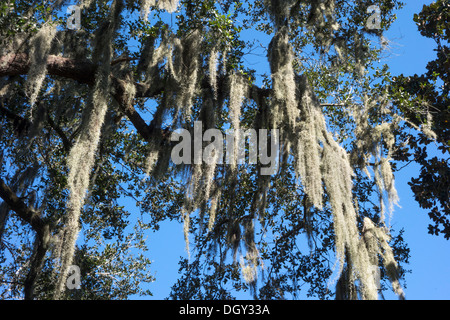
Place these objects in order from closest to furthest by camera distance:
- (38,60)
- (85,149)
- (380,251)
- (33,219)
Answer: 1. (85,149)
2. (38,60)
3. (380,251)
4. (33,219)

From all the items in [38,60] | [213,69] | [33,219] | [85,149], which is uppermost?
[213,69]

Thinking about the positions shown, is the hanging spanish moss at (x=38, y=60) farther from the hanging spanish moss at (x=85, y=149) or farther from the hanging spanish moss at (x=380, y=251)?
the hanging spanish moss at (x=380, y=251)

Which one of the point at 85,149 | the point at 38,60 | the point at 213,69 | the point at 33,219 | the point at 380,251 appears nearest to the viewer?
the point at 85,149

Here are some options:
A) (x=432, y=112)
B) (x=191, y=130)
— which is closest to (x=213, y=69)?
(x=191, y=130)

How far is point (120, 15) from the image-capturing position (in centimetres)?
518

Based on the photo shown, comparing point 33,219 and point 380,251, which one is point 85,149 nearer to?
point 33,219

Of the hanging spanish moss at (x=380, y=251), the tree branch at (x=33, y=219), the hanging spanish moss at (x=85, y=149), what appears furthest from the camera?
the tree branch at (x=33, y=219)

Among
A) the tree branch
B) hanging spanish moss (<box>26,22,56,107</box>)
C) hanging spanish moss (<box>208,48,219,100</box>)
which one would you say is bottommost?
the tree branch

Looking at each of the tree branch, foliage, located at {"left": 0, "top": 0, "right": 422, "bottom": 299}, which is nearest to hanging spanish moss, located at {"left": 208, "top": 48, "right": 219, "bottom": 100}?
foliage, located at {"left": 0, "top": 0, "right": 422, "bottom": 299}

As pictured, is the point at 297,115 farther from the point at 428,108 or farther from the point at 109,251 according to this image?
the point at 109,251

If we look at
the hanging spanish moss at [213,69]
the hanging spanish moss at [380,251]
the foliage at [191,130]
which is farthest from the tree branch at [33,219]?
the hanging spanish moss at [380,251]

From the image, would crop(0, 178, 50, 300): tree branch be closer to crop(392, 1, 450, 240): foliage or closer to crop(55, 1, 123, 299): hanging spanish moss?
crop(55, 1, 123, 299): hanging spanish moss

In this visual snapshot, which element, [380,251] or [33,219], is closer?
[380,251]

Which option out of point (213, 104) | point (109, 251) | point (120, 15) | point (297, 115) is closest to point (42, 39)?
point (120, 15)
